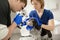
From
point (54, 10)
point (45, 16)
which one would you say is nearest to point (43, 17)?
point (45, 16)

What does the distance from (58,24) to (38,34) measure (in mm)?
545

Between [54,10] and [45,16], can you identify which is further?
[54,10]

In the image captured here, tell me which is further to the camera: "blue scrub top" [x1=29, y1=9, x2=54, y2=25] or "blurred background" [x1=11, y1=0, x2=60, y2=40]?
"blurred background" [x1=11, y1=0, x2=60, y2=40]

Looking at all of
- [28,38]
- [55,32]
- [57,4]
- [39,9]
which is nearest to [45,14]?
[39,9]

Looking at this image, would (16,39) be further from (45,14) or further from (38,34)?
(45,14)

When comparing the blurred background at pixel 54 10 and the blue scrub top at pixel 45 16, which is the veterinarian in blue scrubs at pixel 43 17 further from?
the blurred background at pixel 54 10

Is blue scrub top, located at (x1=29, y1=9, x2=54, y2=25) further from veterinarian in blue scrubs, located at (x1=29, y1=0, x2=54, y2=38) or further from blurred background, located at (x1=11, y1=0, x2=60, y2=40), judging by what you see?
blurred background, located at (x1=11, y1=0, x2=60, y2=40)

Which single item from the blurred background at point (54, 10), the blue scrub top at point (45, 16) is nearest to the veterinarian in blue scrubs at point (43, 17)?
the blue scrub top at point (45, 16)

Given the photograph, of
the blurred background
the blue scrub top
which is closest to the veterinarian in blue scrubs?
the blue scrub top

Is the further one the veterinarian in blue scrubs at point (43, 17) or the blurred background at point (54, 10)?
the blurred background at point (54, 10)

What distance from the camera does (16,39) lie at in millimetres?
1700

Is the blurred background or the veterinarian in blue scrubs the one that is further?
the blurred background

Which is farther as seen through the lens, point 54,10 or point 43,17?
point 54,10

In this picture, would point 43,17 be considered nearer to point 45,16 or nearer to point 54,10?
point 45,16
